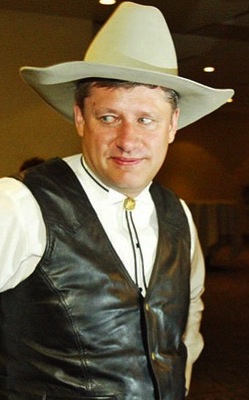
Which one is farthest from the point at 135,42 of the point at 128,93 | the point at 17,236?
the point at 17,236

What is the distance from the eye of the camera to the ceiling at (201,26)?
4793mm

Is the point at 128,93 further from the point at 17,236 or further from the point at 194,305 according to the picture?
the point at 194,305

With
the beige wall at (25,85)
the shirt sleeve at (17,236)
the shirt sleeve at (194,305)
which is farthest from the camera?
the beige wall at (25,85)

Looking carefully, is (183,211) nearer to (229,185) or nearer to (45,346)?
(45,346)

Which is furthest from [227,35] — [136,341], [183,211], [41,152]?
[136,341]

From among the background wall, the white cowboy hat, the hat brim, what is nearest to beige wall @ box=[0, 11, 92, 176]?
the background wall

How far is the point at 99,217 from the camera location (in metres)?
1.30

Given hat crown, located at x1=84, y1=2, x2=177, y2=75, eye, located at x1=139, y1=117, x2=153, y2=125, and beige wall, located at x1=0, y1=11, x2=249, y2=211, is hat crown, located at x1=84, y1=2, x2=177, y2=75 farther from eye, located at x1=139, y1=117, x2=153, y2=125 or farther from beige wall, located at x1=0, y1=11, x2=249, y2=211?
beige wall, located at x1=0, y1=11, x2=249, y2=211

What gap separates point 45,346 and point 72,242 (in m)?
0.21

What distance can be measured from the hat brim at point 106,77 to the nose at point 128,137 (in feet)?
0.30

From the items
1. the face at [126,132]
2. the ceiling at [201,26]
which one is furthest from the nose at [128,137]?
the ceiling at [201,26]

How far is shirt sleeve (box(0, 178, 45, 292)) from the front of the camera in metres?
1.16

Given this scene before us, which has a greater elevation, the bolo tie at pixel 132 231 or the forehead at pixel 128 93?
the forehead at pixel 128 93

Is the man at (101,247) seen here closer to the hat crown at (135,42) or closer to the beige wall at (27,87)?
the hat crown at (135,42)
